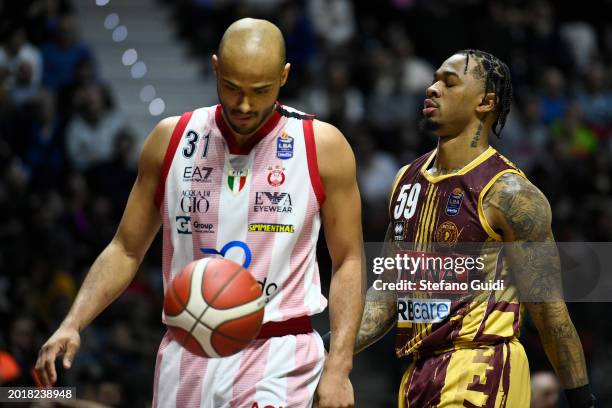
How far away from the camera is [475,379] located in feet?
17.5

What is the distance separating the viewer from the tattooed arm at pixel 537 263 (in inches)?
211

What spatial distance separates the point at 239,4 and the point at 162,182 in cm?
883

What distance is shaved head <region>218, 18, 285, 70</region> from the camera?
4.57 m

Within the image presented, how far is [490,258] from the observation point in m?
5.46

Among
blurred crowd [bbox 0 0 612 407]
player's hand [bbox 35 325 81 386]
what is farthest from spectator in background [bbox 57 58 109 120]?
player's hand [bbox 35 325 81 386]

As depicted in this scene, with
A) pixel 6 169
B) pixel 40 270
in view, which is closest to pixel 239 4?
pixel 6 169

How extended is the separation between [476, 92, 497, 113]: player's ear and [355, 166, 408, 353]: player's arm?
780 mm

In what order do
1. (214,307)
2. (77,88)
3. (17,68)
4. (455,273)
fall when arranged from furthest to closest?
(77,88), (17,68), (455,273), (214,307)

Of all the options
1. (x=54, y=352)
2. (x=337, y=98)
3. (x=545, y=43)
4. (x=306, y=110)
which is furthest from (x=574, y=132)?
(x=54, y=352)

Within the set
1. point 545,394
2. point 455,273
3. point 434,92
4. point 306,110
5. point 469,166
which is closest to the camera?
point 455,273

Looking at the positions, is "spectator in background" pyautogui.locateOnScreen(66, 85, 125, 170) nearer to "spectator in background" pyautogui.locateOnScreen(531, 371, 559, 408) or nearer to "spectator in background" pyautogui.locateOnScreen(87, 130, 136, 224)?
"spectator in background" pyautogui.locateOnScreen(87, 130, 136, 224)

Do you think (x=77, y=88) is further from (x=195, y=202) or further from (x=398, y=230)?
(x=195, y=202)

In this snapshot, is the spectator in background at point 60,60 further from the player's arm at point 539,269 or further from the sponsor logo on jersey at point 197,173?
the player's arm at point 539,269

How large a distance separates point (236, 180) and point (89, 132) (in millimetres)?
7146
